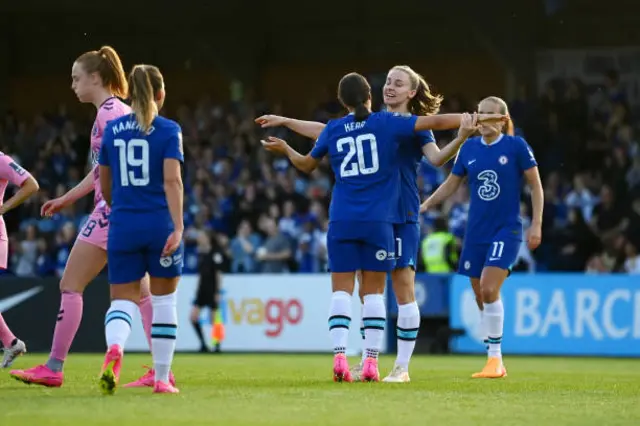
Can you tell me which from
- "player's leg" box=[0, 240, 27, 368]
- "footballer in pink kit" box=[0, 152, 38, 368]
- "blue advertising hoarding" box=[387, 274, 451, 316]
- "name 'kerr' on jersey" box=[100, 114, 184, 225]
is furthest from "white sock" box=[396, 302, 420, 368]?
"blue advertising hoarding" box=[387, 274, 451, 316]

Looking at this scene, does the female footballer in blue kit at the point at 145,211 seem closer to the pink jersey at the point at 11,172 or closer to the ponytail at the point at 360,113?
the ponytail at the point at 360,113

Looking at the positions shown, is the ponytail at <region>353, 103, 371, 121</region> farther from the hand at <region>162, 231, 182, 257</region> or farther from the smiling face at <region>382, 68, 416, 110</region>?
the hand at <region>162, 231, 182, 257</region>

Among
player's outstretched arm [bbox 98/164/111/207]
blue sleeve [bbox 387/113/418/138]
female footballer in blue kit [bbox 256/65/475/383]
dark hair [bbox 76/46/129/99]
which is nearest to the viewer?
player's outstretched arm [bbox 98/164/111/207]

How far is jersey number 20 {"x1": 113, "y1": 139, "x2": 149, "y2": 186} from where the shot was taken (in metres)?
8.50

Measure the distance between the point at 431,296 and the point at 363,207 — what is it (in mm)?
10044

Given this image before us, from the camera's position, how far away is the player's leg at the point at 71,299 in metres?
9.41

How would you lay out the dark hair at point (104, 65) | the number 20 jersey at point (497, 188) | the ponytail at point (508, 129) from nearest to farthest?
1. the dark hair at point (104, 65)
2. the number 20 jersey at point (497, 188)
3. the ponytail at point (508, 129)

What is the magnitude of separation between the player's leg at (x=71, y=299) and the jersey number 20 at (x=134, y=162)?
105 centimetres

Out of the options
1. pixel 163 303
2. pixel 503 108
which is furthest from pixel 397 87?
pixel 163 303

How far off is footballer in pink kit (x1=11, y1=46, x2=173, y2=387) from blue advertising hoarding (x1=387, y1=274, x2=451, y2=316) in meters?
10.5

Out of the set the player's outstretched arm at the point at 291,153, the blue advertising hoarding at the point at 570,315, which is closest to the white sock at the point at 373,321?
the player's outstretched arm at the point at 291,153

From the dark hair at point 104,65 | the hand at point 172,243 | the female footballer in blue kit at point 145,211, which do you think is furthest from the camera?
the dark hair at point 104,65

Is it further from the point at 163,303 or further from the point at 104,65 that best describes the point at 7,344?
the point at 163,303

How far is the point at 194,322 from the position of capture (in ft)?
67.9
